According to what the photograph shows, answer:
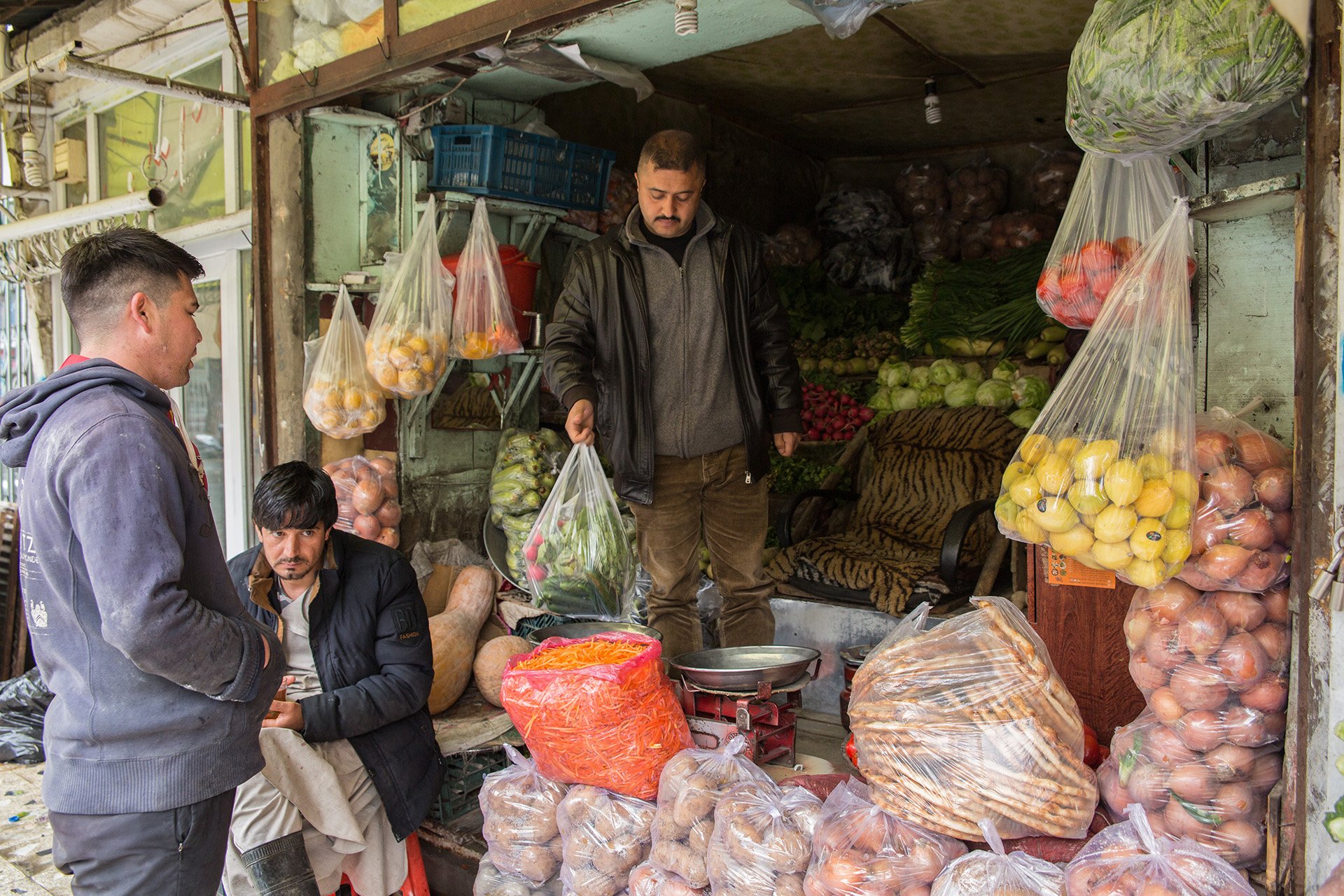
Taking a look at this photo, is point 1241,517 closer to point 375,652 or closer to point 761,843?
point 761,843

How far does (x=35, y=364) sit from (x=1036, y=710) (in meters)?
6.93

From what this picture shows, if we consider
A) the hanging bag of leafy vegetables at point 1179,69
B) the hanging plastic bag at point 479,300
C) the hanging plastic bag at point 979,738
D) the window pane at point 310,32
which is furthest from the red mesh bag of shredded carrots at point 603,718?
the window pane at point 310,32

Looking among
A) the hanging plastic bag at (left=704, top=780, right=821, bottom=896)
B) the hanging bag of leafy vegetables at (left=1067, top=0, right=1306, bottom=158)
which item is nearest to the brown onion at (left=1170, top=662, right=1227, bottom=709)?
the hanging plastic bag at (left=704, top=780, right=821, bottom=896)

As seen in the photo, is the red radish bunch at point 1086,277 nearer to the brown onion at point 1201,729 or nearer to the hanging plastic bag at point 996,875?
the brown onion at point 1201,729

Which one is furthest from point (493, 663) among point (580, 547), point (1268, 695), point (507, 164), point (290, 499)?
point (1268, 695)

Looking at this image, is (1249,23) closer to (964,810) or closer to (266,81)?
(964,810)

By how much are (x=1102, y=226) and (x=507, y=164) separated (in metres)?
2.62

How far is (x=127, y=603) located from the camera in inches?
63.1

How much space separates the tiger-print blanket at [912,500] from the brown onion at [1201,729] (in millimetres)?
2064

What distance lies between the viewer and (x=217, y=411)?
5.24 meters

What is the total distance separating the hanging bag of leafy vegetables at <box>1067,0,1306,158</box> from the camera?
175 centimetres

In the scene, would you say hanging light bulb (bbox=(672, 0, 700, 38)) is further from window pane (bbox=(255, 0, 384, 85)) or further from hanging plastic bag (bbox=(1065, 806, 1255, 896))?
hanging plastic bag (bbox=(1065, 806, 1255, 896))

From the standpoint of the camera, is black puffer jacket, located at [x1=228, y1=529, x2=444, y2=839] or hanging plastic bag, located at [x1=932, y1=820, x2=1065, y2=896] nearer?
hanging plastic bag, located at [x1=932, y1=820, x2=1065, y2=896]

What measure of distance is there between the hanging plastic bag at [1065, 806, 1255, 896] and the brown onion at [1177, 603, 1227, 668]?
33 centimetres
